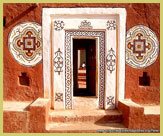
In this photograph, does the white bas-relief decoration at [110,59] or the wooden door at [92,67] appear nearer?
the white bas-relief decoration at [110,59]

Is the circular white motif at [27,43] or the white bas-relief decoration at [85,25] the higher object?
the white bas-relief decoration at [85,25]

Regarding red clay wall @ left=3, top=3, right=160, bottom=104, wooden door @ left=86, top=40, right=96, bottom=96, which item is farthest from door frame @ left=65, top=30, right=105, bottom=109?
wooden door @ left=86, top=40, right=96, bottom=96

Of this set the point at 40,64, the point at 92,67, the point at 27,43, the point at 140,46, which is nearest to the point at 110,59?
the point at 140,46

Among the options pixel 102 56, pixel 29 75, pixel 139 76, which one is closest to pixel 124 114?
pixel 139 76

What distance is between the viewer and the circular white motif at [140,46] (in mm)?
4660

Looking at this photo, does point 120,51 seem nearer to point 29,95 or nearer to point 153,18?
point 153,18

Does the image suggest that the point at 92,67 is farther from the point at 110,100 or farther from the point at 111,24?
the point at 111,24

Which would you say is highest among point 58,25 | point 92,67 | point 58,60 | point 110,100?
point 58,25

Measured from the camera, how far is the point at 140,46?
184 inches

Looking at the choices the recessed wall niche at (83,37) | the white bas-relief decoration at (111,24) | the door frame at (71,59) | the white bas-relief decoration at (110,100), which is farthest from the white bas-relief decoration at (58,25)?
the white bas-relief decoration at (110,100)

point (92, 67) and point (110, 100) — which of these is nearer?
point (110, 100)

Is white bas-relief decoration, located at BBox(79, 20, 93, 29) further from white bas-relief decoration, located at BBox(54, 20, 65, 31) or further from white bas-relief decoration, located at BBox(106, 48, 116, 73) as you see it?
white bas-relief decoration, located at BBox(106, 48, 116, 73)

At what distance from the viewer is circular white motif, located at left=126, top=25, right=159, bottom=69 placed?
4.66 m

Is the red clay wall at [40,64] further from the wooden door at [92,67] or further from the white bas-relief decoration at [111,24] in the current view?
the wooden door at [92,67]
